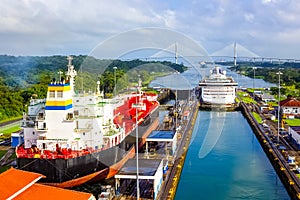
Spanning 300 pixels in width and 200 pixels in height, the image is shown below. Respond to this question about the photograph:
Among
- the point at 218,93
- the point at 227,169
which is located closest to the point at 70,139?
the point at 227,169

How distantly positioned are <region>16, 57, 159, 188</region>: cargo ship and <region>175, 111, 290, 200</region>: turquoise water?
13.3 ft

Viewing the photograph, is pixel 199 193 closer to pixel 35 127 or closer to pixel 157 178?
pixel 157 178

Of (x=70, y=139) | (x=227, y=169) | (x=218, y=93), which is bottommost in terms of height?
(x=227, y=169)

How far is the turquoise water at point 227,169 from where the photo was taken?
55.1 feet

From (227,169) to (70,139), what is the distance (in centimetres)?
930

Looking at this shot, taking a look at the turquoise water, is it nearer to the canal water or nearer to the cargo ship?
the canal water

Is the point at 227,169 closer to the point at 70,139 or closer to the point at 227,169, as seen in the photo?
the point at 227,169

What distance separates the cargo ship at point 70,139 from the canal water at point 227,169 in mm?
4023

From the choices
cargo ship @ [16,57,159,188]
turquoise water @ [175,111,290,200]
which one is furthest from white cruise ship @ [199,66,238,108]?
cargo ship @ [16,57,159,188]

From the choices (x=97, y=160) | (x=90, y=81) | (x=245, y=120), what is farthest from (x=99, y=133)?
(x=90, y=81)

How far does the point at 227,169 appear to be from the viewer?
2034cm

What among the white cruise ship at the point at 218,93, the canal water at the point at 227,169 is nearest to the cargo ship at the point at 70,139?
the canal water at the point at 227,169

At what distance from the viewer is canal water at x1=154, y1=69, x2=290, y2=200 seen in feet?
55.1

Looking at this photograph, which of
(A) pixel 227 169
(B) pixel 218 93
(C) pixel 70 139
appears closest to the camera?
(C) pixel 70 139
